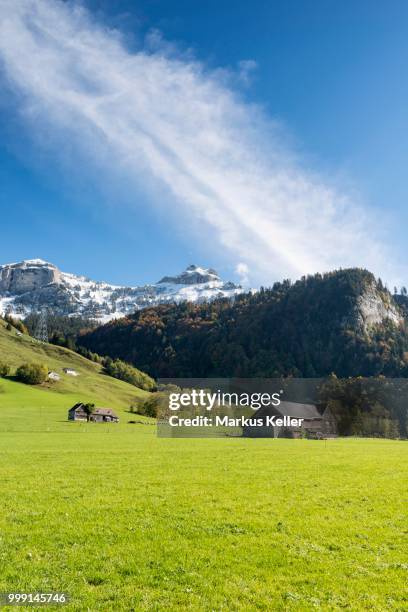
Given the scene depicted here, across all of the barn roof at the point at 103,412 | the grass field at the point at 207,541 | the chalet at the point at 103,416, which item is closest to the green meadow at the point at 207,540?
the grass field at the point at 207,541

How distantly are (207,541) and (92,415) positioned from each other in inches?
5082

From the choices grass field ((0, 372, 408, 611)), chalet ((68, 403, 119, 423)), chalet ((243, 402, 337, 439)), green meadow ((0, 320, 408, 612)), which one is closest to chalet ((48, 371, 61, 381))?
chalet ((68, 403, 119, 423))

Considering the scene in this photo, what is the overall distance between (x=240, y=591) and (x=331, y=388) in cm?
13554

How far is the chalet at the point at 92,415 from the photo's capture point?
133m

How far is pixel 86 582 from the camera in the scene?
1162 cm

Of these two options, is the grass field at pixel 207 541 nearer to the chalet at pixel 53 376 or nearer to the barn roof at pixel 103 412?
the barn roof at pixel 103 412

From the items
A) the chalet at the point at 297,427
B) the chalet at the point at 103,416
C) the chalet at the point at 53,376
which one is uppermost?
the chalet at the point at 53,376

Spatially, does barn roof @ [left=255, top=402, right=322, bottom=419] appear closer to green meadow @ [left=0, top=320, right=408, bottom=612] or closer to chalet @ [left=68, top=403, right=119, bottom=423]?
chalet @ [left=68, top=403, right=119, bottom=423]

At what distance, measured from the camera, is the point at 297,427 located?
106 meters

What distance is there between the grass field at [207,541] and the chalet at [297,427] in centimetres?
7573

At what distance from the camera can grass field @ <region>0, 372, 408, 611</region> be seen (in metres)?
11.0

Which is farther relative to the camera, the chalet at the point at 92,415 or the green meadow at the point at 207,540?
the chalet at the point at 92,415

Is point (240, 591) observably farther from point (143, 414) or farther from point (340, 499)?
point (143, 414)

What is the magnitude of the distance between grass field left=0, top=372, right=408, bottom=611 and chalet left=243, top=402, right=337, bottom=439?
7573 cm
